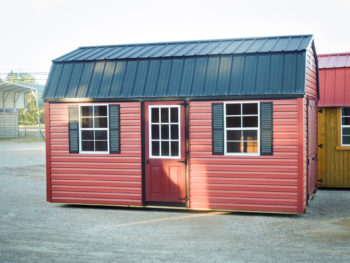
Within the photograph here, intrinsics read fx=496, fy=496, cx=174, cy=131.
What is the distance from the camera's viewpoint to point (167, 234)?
8.96 meters

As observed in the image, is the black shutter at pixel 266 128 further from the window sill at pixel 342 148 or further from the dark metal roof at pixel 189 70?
the window sill at pixel 342 148

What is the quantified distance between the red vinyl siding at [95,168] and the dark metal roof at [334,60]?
21.1 ft

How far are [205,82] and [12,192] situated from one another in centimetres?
711

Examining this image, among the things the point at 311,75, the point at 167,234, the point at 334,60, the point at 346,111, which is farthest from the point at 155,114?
the point at 334,60

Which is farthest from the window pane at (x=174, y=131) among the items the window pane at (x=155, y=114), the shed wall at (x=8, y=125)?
the shed wall at (x=8, y=125)

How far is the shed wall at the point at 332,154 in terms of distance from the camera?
1421cm

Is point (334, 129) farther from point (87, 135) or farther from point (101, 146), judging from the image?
point (87, 135)

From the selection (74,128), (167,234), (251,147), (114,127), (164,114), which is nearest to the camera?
(167,234)

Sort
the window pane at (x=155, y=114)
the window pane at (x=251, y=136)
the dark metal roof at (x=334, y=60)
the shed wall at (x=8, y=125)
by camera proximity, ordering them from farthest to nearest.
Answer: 1. the shed wall at (x=8, y=125)
2. the dark metal roof at (x=334, y=60)
3. the window pane at (x=155, y=114)
4. the window pane at (x=251, y=136)

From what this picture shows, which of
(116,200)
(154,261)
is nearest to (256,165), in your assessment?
(116,200)

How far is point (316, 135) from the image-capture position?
13914 mm

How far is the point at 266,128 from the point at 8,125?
39221mm

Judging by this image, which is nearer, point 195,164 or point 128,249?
point 128,249

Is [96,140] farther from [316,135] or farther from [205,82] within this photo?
[316,135]
